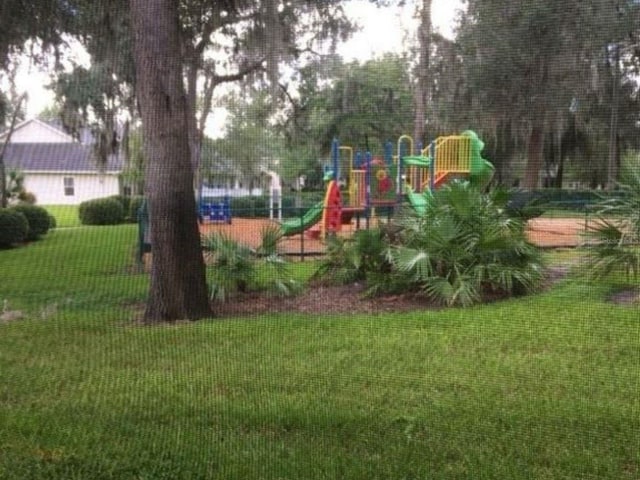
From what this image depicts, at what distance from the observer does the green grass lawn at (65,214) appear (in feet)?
6.84

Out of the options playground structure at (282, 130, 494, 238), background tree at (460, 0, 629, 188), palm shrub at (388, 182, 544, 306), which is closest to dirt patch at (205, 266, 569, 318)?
palm shrub at (388, 182, 544, 306)

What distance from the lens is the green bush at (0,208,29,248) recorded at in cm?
222

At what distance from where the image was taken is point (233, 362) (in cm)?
193

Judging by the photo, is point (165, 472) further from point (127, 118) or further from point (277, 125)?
point (127, 118)

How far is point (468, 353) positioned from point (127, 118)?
1.53 metres

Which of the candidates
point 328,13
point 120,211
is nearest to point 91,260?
point 120,211

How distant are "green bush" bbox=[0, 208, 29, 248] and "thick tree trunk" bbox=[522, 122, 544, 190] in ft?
5.59

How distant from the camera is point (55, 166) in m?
2.09

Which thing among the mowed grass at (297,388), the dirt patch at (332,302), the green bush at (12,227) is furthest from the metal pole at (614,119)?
the green bush at (12,227)

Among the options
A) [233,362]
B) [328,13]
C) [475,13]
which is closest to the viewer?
[475,13]

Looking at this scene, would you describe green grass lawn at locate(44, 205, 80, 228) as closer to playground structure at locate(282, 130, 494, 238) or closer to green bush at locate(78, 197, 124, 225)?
green bush at locate(78, 197, 124, 225)

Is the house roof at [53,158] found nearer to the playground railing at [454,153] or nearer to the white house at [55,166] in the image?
the white house at [55,166]

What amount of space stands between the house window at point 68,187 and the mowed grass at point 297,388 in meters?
0.20

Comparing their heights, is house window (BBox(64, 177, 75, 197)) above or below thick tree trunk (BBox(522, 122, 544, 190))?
below
